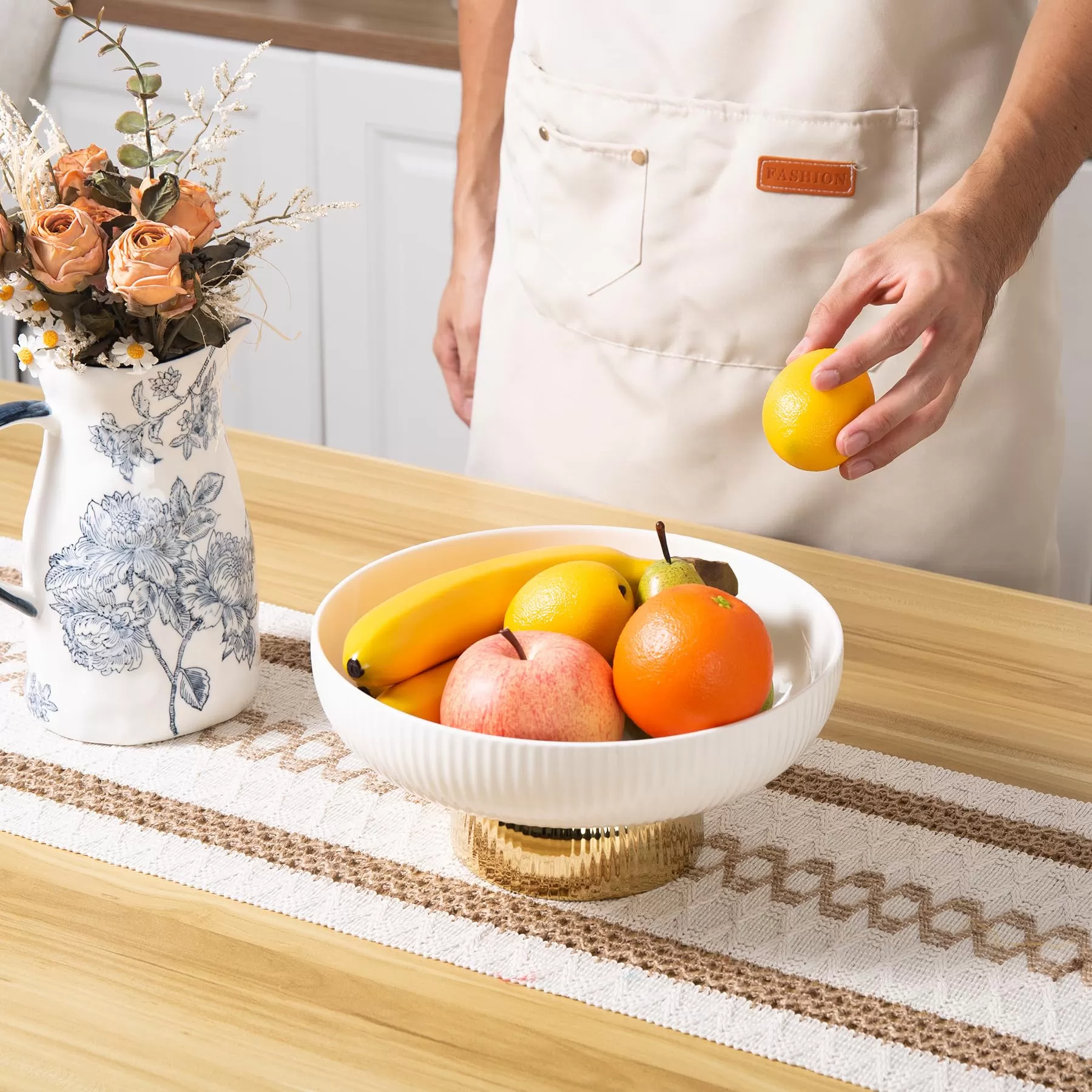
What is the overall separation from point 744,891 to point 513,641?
6.4 inches

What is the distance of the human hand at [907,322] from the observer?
78 cm

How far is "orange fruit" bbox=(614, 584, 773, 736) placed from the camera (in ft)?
1.90

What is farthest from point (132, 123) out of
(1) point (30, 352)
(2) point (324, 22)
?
(2) point (324, 22)

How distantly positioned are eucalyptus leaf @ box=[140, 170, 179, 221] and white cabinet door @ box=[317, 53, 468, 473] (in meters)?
1.35

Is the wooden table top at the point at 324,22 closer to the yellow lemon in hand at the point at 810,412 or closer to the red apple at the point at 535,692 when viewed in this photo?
the yellow lemon in hand at the point at 810,412

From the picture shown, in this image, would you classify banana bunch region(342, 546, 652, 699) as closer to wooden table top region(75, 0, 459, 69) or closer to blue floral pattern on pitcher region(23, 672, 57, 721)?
blue floral pattern on pitcher region(23, 672, 57, 721)

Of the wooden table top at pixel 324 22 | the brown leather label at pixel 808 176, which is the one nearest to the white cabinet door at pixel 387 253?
the wooden table top at pixel 324 22

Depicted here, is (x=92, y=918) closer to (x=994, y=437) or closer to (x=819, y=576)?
(x=819, y=576)

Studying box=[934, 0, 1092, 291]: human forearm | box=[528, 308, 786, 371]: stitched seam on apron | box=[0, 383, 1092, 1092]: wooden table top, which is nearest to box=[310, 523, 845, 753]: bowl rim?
box=[0, 383, 1092, 1092]: wooden table top

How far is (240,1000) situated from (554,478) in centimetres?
77

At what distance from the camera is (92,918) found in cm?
61

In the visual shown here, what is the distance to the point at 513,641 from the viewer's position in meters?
0.60

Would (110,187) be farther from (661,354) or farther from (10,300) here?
(661,354)

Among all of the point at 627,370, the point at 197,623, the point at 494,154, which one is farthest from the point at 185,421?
the point at 494,154
